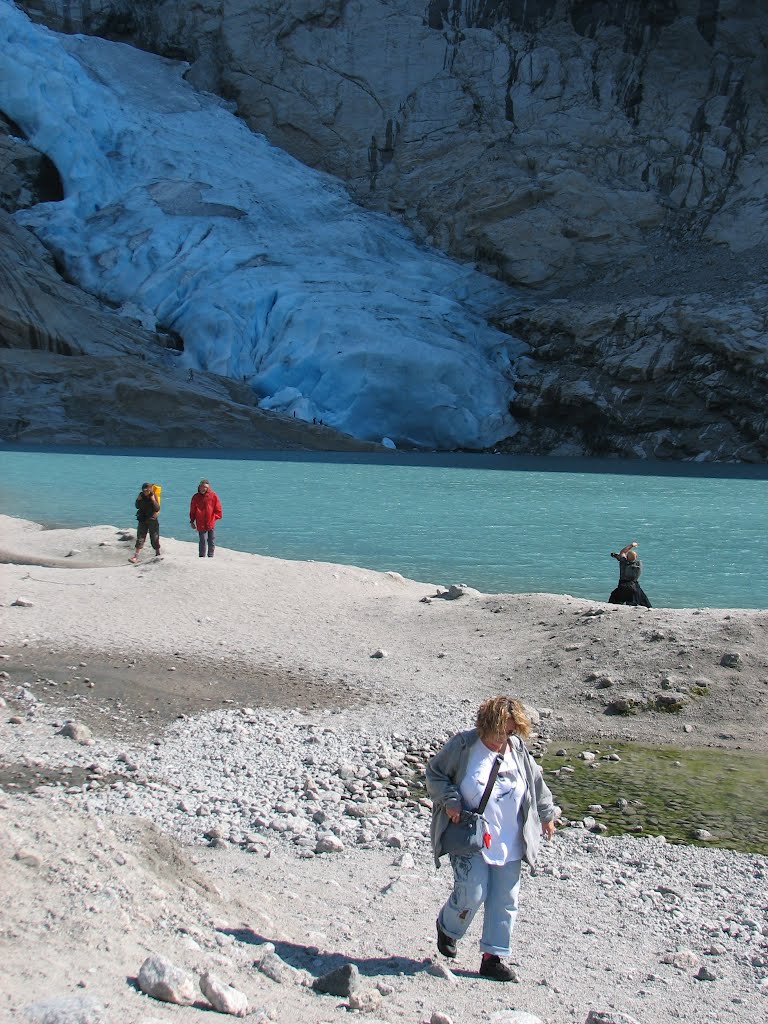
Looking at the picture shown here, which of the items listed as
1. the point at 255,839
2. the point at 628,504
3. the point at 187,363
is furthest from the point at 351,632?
the point at 187,363

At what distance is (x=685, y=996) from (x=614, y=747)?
2858 mm

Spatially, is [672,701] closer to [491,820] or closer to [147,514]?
[491,820]

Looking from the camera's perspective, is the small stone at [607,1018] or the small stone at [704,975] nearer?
the small stone at [607,1018]

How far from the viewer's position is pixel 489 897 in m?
3.43

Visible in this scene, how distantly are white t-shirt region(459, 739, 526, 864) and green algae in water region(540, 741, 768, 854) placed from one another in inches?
60.1

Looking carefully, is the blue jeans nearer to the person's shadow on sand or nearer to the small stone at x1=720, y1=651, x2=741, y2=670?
the person's shadow on sand

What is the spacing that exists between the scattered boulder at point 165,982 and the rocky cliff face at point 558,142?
40.5 metres

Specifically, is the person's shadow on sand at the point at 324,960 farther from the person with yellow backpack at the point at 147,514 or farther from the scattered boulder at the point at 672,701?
the person with yellow backpack at the point at 147,514

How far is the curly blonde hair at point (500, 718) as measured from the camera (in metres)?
3.39

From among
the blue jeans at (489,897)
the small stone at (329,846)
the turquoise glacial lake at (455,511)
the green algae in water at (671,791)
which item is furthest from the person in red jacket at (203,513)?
the blue jeans at (489,897)

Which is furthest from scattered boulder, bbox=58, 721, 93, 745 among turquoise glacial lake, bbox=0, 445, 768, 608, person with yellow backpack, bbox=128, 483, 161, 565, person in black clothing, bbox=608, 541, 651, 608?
turquoise glacial lake, bbox=0, 445, 768, 608

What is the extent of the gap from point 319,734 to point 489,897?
2823mm

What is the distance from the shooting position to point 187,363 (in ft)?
137

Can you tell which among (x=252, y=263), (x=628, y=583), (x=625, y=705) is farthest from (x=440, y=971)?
(x=252, y=263)
